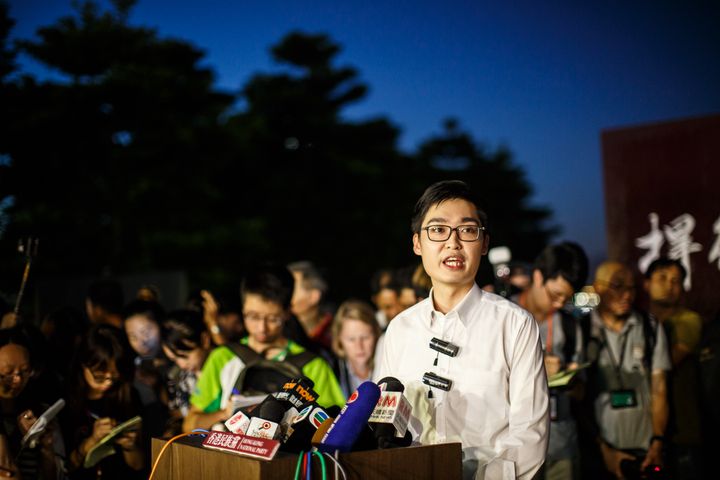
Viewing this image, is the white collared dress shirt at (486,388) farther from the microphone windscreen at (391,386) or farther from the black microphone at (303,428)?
the black microphone at (303,428)

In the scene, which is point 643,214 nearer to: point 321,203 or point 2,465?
point 2,465

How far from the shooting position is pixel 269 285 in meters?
4.89

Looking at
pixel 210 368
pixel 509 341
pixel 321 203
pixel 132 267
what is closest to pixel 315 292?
pixel 210 368

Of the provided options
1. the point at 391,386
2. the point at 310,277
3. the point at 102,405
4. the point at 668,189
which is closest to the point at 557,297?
the point at 668,189

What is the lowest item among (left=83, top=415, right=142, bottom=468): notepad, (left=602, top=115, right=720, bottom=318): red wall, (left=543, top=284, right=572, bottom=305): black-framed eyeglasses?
(left=83, top=415, right=142, bottom=468): notepad

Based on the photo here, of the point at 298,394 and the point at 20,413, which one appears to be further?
the point at 20,413

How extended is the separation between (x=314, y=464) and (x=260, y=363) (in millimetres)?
2292

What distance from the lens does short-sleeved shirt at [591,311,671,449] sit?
5254 mm

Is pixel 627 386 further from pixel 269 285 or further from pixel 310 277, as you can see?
pixel 310 277

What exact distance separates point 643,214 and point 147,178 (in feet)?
55.0

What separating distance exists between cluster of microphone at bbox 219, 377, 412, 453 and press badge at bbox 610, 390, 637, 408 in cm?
303

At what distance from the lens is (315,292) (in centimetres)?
762

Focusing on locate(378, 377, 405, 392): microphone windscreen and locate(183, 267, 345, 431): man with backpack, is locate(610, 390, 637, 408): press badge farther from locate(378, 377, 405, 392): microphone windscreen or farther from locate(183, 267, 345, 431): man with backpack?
locate(378, 377, 405, 392): microphone windscreen

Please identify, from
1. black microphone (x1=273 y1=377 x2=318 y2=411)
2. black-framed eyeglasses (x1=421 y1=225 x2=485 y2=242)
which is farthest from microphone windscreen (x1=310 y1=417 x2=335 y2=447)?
black-framed eyeglasses (x1=421 y1=225 x2=485 y2=242)
